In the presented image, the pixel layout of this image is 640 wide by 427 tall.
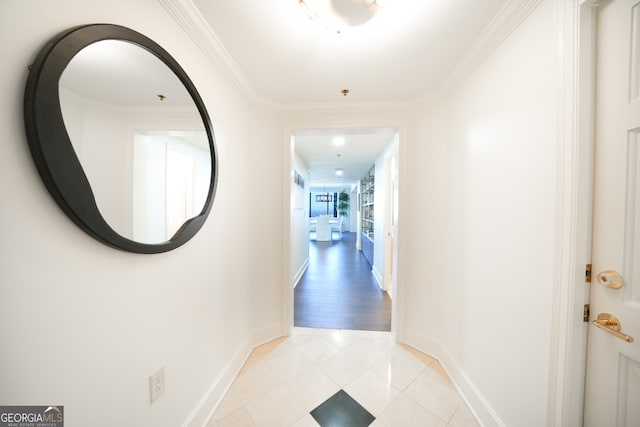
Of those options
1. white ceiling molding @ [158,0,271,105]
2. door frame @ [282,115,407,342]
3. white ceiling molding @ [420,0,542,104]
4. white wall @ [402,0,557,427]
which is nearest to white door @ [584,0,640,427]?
white wall @ [402,0,557,427]

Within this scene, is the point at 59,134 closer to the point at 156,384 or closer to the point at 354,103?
the point at 156,384

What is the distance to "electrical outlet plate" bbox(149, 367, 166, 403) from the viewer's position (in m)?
0.94

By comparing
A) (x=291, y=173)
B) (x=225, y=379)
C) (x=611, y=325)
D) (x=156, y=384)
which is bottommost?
(x=225, y=379)

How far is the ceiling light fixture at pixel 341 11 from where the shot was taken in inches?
34.4

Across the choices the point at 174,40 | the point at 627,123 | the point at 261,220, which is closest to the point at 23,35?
the point at 174,40

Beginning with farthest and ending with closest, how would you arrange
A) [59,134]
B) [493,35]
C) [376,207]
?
[376,207]
[493,35]
[59,134]

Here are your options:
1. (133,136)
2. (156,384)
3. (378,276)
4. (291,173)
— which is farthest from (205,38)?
(378,276)

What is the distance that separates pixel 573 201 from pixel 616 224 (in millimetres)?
136

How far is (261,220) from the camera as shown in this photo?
2.02 m

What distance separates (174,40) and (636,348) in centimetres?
230

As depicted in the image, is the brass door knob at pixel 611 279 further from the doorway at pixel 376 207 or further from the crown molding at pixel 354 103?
the doorway at pixel 376 207

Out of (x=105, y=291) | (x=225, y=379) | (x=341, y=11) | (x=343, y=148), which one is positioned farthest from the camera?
(x=343, y=148)

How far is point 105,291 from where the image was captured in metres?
0.75

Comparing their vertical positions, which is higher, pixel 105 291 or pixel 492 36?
pixel 492 36
